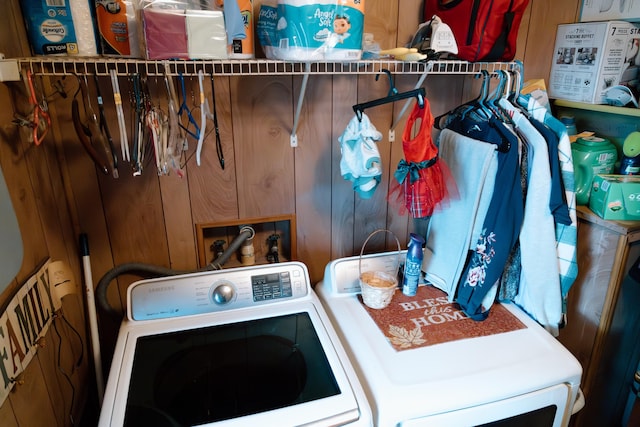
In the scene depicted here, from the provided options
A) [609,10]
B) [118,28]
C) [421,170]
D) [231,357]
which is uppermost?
[609,10]

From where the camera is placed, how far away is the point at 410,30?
1451mm

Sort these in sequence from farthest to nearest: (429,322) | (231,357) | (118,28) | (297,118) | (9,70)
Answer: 1. (297,118)
2. (429,322)
3. (231,357)
4. (118,28)
5. (9,70)

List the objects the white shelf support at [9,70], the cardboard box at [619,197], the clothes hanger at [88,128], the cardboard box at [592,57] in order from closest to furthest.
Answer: the white shelf support at [9,70]
the clothes hanger at [88,128]
the cardboard box at [619,197]
the cardboard box at [592,57]

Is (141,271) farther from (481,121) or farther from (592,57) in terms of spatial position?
(592,57)

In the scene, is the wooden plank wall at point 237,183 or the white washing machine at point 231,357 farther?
the wooden plank wall at point 237,183

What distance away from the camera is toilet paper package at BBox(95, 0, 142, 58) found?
105cm

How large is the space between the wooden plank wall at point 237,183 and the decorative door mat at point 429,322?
392mm

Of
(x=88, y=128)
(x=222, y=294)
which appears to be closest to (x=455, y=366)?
(x=222, y=294)

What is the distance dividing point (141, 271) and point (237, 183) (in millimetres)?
447

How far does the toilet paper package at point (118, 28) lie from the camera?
1.05 m

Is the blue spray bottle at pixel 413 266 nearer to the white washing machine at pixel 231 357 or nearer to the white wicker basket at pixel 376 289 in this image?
the white wicker basket at pixel 376 289

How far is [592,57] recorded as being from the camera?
1.54 meters

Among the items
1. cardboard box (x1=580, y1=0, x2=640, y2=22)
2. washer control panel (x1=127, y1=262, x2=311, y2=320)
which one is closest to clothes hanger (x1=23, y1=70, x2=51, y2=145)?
washer control panel (x1=127, y1=262, x2=311, y2=320)

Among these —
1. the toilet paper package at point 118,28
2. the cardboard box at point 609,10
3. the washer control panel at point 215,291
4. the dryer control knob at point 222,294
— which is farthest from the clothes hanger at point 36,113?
the cardboard box at point 609,10
